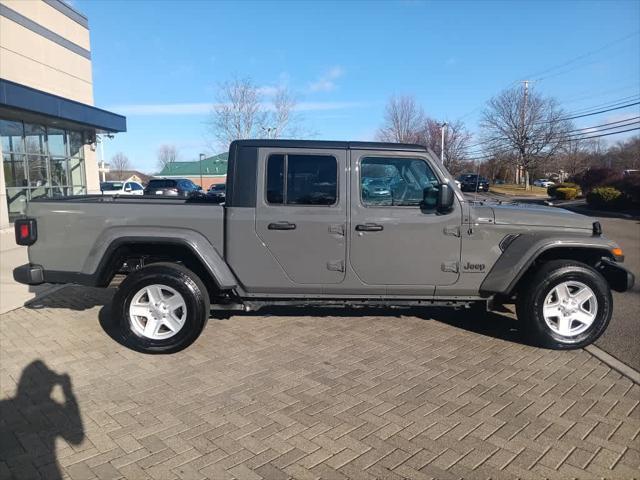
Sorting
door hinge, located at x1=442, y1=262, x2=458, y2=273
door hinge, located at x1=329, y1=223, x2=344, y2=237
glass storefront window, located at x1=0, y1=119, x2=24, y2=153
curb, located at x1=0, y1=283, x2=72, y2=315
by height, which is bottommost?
curb, located at x1=0, y1=283, x2=72, y2=315

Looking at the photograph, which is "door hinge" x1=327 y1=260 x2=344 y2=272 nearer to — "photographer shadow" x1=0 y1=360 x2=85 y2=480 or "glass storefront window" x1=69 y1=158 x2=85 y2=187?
"photographer shadow" x1=0 y1=360 x2=85 y2=480

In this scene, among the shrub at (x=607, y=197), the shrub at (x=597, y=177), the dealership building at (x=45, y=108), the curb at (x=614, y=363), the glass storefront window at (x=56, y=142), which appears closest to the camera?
the curb at (x=614, y=363)

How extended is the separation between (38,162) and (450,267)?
53.1 feet

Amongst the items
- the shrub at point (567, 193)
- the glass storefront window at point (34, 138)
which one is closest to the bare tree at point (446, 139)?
the shrub at point (567, 193)

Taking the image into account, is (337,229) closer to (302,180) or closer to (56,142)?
(302,180)

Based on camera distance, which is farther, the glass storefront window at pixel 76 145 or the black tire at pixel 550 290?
the glass storefront window at pixel 76 145

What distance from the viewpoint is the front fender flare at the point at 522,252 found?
4.25 metres

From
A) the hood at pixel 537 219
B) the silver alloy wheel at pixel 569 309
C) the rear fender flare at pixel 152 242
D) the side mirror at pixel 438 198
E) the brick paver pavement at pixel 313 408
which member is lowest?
the brick paver pavement at pixel 313 408

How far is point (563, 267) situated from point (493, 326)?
3.75ft

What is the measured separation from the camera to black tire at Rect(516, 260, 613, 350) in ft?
14.1

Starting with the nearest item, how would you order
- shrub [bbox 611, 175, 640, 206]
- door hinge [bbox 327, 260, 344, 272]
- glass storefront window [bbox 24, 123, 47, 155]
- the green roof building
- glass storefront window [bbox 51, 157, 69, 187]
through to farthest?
door hinge [bbox 327, 260, 344, 272], glass storefront window [bbox 24, 123, 47, 155], glass storefront window [bbox 51, 157, 69, 187], shrub [bbox 611, 175, 640, 206], the green roof building

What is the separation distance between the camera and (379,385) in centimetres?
366

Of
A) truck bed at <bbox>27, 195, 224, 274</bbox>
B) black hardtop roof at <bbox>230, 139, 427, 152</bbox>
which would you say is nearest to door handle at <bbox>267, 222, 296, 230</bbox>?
truck bed at <bbox>27, 195, 224, 274</bbox>

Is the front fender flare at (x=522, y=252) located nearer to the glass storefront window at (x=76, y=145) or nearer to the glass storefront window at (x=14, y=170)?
the glass storefront window at (x=14, y=170)
